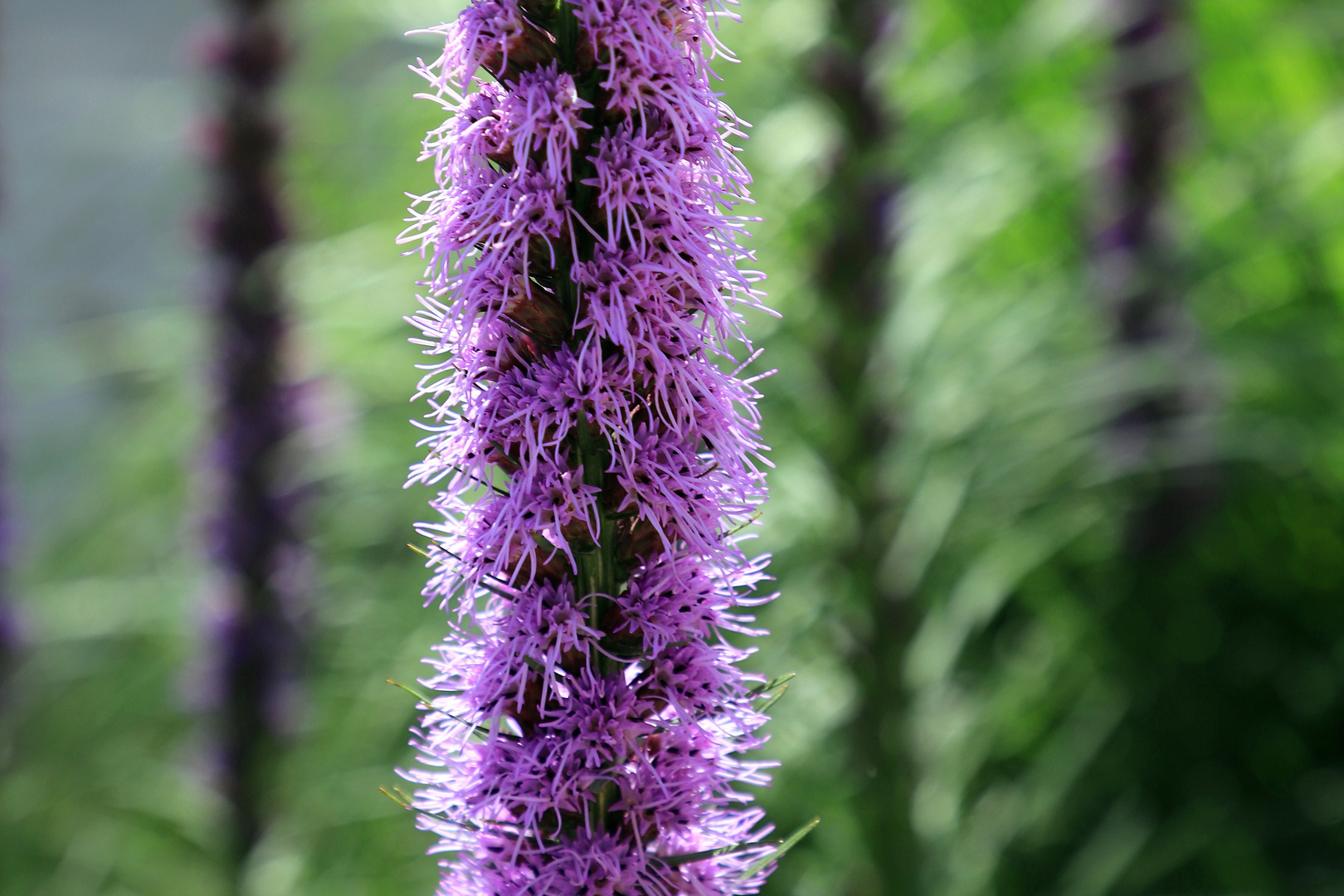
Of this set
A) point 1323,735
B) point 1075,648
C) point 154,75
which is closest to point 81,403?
point 154,75

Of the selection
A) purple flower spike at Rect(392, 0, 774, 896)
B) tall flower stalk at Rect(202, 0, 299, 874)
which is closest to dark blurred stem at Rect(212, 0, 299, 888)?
tall flower stalk at Rect(202, 0, 299, 874)

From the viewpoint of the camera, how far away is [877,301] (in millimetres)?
1985

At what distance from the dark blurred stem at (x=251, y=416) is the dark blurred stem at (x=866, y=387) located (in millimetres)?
1582

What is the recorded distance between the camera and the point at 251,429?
115 inches

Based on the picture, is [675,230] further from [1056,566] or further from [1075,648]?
[1056,566]

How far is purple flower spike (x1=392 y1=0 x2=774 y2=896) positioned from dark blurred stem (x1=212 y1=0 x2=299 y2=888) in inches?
81.6

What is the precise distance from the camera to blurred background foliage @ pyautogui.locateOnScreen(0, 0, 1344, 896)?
7.04 ft

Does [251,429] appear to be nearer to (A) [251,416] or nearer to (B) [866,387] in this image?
(A) [251,416]

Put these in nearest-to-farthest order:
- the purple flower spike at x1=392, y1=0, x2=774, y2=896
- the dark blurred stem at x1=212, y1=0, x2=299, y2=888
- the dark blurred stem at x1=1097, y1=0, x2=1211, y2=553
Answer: the purple flower spike at x1=392, y1=0, x2=774, y2=896 < the dark blurred stem at x1=1097, y1=0, x2=1211, y2=553 < the dark blurred stem at x1=212, y1=0, x2=299, y2=888

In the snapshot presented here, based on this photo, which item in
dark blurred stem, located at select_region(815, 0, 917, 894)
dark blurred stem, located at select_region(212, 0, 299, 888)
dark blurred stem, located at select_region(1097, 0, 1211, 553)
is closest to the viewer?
dark blurred stem, located at select_region(815, 0, 917, 894)

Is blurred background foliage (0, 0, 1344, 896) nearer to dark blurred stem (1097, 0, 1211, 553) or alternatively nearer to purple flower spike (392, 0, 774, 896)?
dark blurred stem (1097, 0, 1211, 553)

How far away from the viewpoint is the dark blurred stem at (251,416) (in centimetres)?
283

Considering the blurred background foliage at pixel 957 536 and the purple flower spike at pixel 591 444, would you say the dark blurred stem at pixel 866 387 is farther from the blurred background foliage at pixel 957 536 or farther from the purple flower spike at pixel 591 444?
the purple flower spike at pixel 591 444

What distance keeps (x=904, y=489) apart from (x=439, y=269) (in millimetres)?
1374
